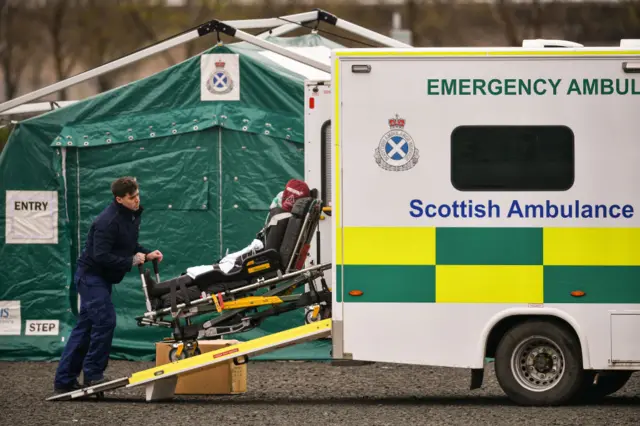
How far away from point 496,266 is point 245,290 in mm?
1908

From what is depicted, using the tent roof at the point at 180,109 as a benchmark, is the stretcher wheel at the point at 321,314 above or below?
below

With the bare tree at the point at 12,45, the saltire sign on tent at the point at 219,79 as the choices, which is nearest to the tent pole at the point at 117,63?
the saltire sign on tent at the point at 219,79

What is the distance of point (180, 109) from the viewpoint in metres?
12.9

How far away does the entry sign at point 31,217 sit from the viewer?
42.6ft

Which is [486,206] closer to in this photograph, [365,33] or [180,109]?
[365,33]

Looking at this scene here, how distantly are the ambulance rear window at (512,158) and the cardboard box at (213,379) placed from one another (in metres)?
2.45

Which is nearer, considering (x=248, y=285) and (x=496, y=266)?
(x=496, y=266)

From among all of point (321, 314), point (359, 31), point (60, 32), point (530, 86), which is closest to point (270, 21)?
point (359, 31)

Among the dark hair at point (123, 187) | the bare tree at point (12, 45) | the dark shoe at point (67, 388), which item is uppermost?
the bare tree at point (12, 45)

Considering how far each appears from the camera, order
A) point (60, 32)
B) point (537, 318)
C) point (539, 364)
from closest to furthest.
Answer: point (537, 318), point (539, 364), point (60, 32)

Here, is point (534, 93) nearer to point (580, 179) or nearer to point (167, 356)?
point (580, 179)

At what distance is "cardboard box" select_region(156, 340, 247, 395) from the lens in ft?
34.3

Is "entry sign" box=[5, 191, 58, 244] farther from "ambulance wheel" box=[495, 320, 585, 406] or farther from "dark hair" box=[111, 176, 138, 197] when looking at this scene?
"ambulance wheel" box=[495, 320, 585, 406]

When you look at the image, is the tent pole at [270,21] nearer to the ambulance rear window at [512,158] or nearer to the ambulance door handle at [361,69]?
the ambulance door handle at [361,69]
